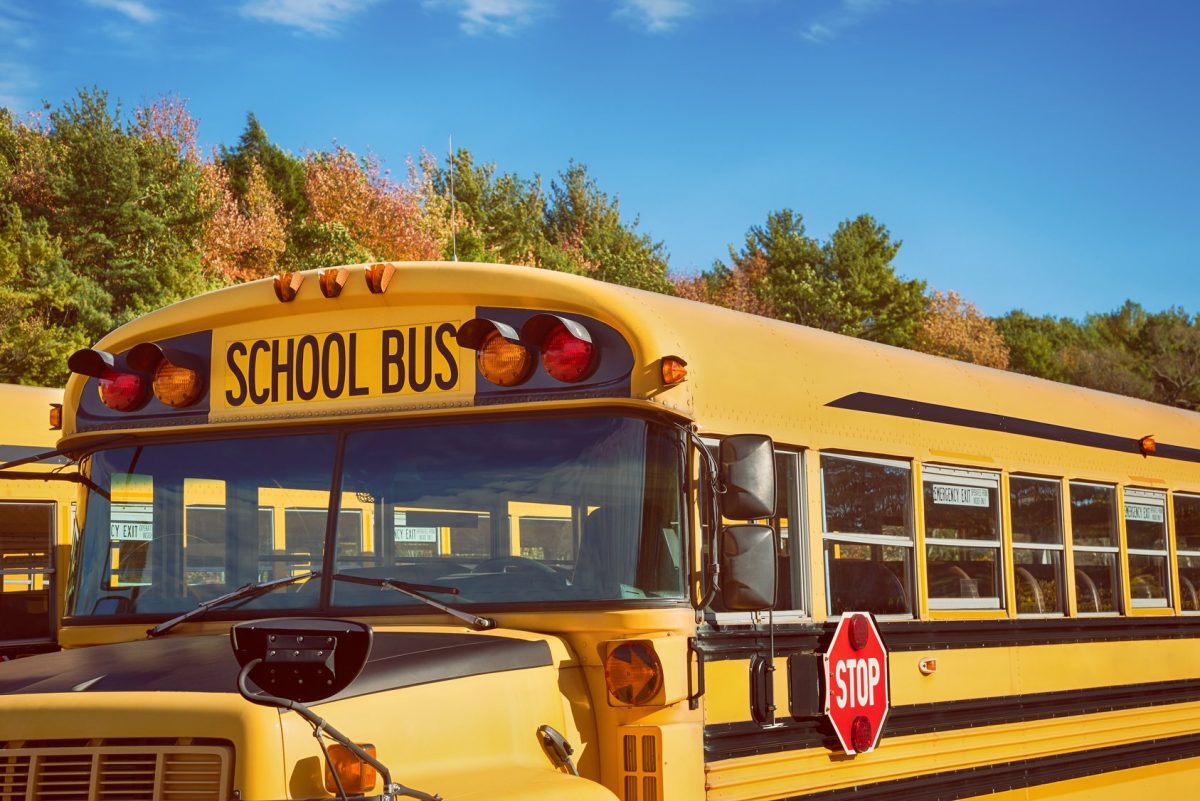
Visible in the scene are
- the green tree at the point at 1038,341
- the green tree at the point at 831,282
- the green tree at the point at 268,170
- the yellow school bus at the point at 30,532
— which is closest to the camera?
the yellow school bus at the point at 30,532

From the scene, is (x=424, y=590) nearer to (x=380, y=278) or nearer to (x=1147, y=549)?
(x=380, y=278)

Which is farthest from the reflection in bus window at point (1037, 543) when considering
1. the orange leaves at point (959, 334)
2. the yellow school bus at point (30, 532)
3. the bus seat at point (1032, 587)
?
the orange leaves at point (959, 334)

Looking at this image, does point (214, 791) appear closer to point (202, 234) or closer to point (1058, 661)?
point (1058, 661)

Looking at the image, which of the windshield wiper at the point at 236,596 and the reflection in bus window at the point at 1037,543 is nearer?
the windshield wiper at the point at 236,596

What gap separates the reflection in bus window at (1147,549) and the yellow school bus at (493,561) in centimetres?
165

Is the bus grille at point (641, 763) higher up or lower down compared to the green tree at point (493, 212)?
lower down

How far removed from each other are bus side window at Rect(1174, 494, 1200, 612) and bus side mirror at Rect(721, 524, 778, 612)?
395 centimetres

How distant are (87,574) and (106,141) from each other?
93.5ft

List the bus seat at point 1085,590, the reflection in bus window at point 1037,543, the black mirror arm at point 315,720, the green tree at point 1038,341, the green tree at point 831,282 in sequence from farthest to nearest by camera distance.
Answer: the green tree at point 1038,341, the green tree at point 831,282, the bus seat at point 1085,590, the reflection in bus window at point 1037,543, the black mirror arm at point 315,720

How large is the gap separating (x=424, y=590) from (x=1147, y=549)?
4.17 meters

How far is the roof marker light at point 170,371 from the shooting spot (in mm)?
4539

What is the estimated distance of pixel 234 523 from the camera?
4.33 m

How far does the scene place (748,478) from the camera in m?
3.89

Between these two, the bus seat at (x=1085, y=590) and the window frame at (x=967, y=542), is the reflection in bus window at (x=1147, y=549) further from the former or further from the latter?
the window frame at (x=967, y=542)
